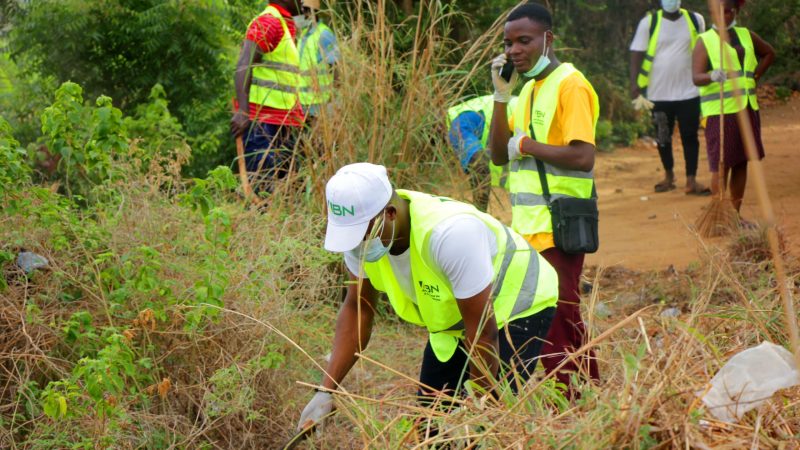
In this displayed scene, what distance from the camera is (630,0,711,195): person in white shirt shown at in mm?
9594

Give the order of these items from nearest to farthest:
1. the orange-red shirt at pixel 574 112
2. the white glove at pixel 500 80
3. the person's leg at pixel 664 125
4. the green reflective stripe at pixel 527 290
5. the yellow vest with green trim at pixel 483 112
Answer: the green reflective stripe at pixel 527 290 < the orange-red shirt at pixel 574 112 < the white glove at pixel 500 80 < the yellow vest with green trim at pixel 483 112 < the person's leg at pixel 664 125

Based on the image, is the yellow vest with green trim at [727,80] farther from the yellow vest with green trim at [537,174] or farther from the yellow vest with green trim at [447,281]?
the yellow vest with green trim at [447,281]

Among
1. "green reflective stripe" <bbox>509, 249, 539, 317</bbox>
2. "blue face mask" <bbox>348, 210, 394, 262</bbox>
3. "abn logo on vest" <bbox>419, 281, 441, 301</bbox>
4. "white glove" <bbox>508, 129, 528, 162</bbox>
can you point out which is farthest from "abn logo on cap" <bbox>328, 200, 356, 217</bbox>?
"white glove" <bbox>508, 129, 528, 162</bbox>

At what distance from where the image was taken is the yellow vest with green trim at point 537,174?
448 cm

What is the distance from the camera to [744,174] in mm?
7801

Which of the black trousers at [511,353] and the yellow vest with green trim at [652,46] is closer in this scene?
the black trousers at [511,353]

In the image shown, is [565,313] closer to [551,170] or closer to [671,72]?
[551,170]

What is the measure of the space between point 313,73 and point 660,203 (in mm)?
4659

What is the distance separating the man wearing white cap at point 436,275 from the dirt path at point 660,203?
57.2 inches

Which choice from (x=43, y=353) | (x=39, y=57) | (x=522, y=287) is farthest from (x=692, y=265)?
(x=39, y=57)

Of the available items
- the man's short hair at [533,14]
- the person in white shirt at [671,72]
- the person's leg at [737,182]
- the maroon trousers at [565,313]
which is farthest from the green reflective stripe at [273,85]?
the person in white shirt at [671,72]

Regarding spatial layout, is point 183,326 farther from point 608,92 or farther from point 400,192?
point 608,92

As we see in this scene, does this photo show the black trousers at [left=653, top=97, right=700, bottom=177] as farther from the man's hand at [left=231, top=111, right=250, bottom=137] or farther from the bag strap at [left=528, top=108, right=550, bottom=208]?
the bag strap at [left=528, top=108, right=550, bottom=208]

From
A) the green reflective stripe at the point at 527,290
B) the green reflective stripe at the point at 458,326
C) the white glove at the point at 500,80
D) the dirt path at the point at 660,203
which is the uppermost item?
the white glove at the point at 500,80
